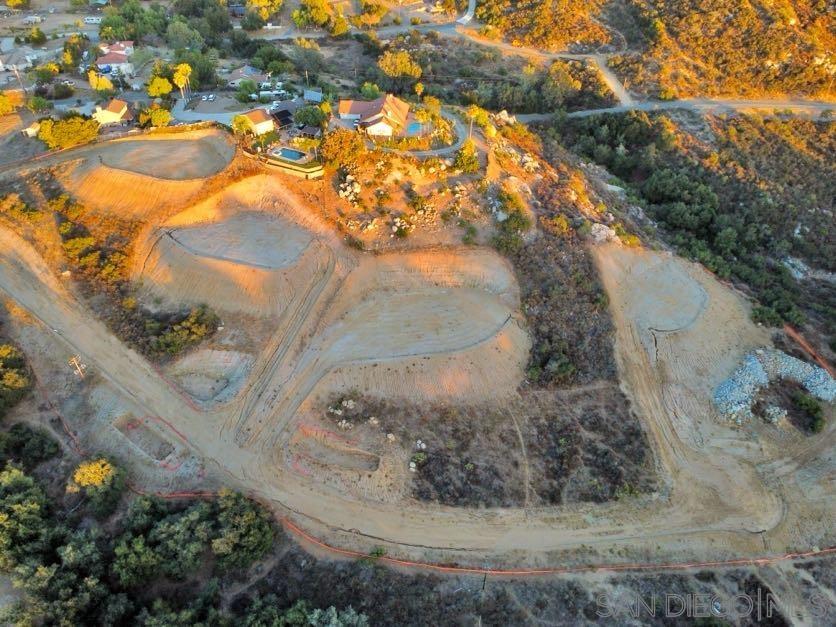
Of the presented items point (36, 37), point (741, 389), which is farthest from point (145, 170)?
point (36, 37)

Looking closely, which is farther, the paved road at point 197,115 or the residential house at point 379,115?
the paved road at point 197,115

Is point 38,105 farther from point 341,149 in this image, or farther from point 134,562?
point 134,562

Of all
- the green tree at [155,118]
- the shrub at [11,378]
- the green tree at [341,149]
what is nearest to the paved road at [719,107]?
the green tree at [341,149]

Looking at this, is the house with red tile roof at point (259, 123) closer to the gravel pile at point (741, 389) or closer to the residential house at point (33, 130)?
the residential house at point (33, 130)

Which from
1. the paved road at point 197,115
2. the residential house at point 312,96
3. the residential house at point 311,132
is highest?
the residential house at point 311,132

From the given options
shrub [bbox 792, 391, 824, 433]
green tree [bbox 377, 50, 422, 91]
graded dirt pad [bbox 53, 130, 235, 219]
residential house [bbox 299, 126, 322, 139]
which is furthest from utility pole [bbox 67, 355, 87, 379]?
green tree [bbox 377, 50, 422, 91]
